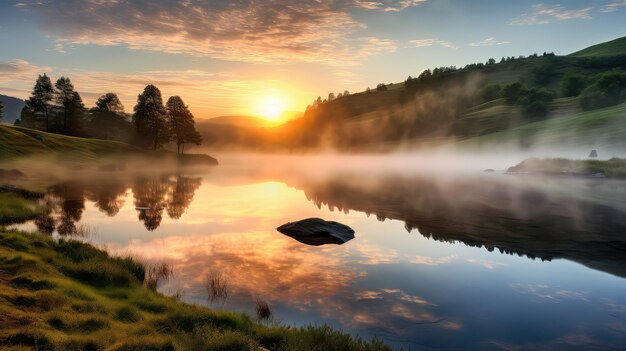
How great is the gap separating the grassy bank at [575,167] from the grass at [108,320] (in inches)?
3751

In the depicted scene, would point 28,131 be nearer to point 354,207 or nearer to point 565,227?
point 354,207

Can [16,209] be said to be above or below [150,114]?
below

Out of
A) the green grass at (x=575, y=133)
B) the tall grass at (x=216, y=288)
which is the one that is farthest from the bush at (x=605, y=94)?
the tall grass at (x=216, y=288)

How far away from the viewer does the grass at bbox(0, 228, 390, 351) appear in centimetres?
1021

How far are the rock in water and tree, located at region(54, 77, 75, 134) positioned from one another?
115 meters

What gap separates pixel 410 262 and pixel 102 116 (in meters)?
136

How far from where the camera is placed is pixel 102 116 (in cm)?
13212

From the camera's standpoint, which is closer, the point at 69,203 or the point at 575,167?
the point at 69,203

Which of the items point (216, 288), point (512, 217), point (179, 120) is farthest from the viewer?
point (179, 120)

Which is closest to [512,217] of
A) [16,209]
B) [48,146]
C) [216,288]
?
[216,288]

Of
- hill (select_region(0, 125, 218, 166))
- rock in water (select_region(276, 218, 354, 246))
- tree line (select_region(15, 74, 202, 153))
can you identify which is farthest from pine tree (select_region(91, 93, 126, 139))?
rock in water (select_region(276, 218, 354, 246))

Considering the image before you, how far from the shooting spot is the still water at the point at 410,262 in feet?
49.0

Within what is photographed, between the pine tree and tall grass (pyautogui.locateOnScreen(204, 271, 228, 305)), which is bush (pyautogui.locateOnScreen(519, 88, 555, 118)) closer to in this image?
the pine tree

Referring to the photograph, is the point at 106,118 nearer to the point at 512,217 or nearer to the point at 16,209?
the point at 16,209
